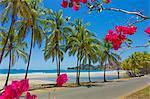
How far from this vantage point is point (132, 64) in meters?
69.7

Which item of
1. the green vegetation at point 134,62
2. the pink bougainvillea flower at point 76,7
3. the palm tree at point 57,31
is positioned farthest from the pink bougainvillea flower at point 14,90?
the green vegetation at point 134,62

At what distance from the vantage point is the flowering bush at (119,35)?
302 cm

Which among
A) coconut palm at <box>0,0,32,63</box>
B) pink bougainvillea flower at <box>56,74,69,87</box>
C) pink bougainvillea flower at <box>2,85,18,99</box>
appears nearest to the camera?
pink bougainvillea flower at <box>2,85,18,99</box>

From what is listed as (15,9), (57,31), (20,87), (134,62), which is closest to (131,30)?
(20,87)

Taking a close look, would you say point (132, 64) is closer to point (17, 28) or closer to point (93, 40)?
point (93, 40)

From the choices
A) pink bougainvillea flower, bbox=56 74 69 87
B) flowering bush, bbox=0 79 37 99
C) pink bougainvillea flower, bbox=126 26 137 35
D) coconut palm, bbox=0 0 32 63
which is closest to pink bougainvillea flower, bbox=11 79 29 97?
flowering bush, bbox=0 79 37 99

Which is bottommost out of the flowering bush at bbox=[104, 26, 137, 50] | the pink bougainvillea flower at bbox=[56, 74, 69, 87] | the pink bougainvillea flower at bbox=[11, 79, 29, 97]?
the pink bougainvillea flower at bbox=[11, 79, 29, 97]

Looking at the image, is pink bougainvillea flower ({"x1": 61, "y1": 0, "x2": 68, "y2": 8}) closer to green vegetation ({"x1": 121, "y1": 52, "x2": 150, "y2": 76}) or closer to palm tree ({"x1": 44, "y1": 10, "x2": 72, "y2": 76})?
palm tree ({"x1": 44, "y1": 10, "x2": 72, "y2": 76})

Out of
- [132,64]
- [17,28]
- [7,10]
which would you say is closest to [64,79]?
[7,10]

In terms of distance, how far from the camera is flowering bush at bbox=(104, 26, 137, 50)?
302 centimetres

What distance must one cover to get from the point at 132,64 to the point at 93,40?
32.9 metres

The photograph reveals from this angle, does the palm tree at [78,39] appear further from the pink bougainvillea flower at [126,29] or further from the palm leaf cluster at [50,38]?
the pink bougainvillea flower at [126,29]

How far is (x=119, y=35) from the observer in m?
3.09

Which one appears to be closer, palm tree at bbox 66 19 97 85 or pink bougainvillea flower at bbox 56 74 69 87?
pink bougainvillea flower at bbox 56 74 69 87
